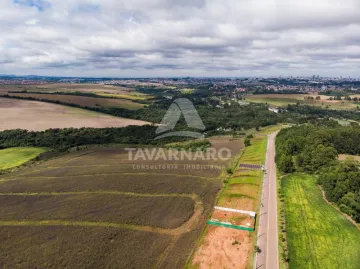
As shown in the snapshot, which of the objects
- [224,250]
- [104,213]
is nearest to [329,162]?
[224,250]

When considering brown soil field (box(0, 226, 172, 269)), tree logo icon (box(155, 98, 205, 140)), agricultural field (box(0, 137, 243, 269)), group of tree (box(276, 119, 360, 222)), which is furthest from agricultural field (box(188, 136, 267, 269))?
tree logo icon (box(155, 98, 205, 140))

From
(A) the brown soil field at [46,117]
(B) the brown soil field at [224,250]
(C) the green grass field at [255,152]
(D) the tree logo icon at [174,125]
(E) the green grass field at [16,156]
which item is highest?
(A) the brown soil field at [46,117]

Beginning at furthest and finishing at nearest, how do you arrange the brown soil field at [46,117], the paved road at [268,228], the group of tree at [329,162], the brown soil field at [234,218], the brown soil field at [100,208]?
the brown soil field at [46,117]
the group of tree at [329,162]
the brown soil field at [100,208]
the brown soil field at [234,218]
the paved road at [268,228]

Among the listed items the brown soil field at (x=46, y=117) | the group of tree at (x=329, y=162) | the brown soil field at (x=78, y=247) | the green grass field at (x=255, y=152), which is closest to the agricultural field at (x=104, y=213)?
the brown soil field at (x=78, y=247)

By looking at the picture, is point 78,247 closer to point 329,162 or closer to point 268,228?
point 268,228

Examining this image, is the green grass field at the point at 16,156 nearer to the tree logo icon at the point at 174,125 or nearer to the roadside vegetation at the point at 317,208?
the tree logo icon at the point at 174,125

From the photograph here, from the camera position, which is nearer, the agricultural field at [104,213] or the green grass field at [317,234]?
the green grass field at [317,234]

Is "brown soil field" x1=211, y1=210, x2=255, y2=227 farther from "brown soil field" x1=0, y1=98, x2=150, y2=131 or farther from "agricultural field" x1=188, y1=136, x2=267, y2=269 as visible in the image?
"brown soil field" x1=0, y1=98, x2=150, y2=131
